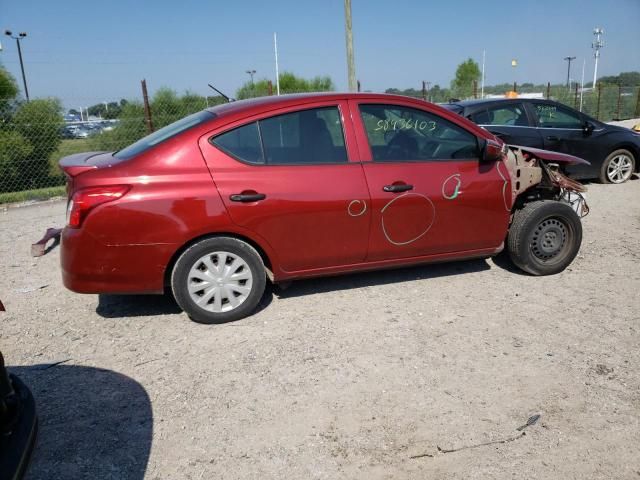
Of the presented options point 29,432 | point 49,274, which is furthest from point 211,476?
point 49,274

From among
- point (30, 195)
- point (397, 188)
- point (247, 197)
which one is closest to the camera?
point (247, 197)

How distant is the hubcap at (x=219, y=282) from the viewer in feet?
12.6

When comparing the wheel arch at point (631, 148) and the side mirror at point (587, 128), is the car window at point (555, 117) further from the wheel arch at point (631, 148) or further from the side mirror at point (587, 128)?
the wheel arch at point (631, 148)

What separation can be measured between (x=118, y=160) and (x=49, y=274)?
2.18 m

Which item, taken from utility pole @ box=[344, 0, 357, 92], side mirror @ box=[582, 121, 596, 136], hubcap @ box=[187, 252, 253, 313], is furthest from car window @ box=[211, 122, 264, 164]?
utility pole @ box=[344, 0, 357, 92]

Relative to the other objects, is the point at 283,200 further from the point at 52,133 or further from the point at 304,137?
the point at 52,133

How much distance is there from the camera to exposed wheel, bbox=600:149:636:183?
9.05 m

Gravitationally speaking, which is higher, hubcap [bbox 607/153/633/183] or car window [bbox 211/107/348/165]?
car window [bbox 211/107/348/165]

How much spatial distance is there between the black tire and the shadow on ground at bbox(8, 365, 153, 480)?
345 cm

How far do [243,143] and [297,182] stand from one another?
50 centimetres

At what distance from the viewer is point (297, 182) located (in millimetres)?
A: 3953

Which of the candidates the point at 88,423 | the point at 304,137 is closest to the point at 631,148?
the point at 304,137

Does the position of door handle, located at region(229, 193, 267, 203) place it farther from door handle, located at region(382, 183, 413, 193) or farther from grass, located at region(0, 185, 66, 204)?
grass, located at region(0, 185, 66, 204)

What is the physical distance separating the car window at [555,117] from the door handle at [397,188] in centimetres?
537
